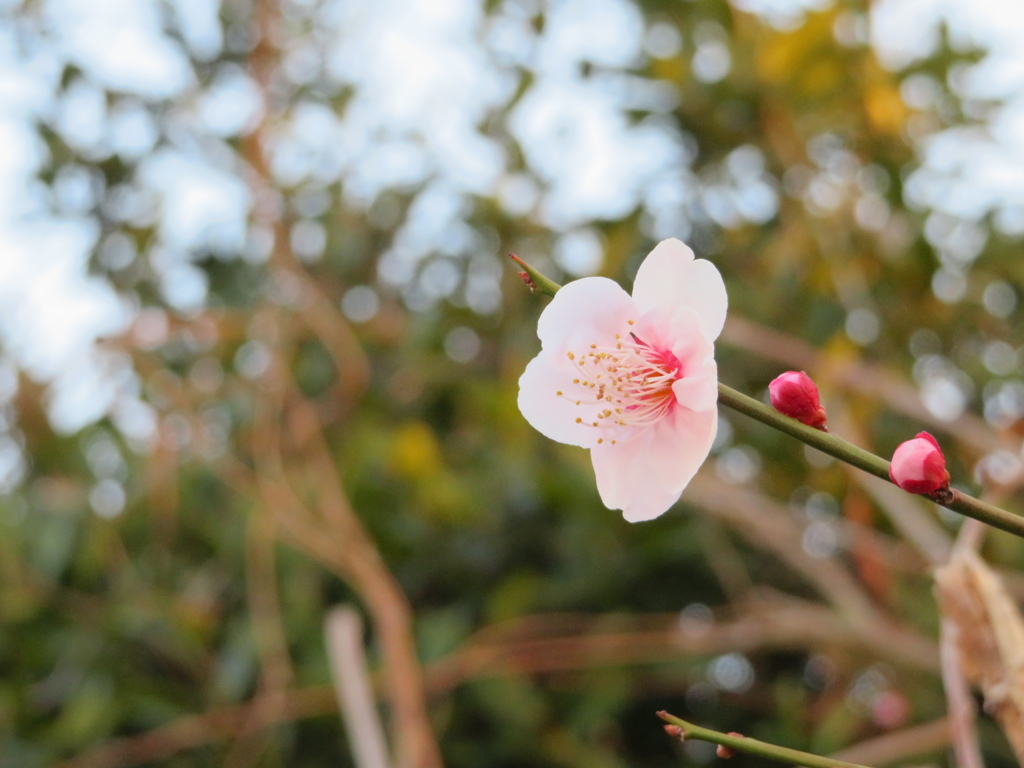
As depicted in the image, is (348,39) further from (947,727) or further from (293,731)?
(947,727)

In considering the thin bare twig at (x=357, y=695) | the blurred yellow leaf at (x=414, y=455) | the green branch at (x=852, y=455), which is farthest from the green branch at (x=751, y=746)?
the blurred yellow leaf at (x=414, y=455)

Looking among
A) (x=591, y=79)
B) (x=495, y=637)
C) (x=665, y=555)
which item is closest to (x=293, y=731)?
(x=495, y=637)

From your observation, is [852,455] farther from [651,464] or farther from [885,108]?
[885,108]

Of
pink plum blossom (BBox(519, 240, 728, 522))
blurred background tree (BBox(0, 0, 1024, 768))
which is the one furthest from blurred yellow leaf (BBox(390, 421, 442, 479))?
pink plum blossom (BBox(519, 240, 728, 522))

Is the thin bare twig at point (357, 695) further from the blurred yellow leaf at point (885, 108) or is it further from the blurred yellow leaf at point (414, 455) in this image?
the blurred yellow leaf at point (885, 108)

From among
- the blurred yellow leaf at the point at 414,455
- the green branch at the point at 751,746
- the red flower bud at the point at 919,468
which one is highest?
the red flower bud at the point at 919,468

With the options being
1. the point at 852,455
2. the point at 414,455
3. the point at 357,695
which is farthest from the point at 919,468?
the point at 414,455

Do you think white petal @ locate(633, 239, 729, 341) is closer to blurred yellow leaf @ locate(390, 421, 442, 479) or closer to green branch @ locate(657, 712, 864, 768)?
green branch @ locate(657, 712, 864, 768)
